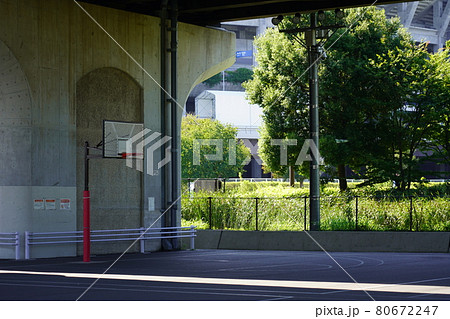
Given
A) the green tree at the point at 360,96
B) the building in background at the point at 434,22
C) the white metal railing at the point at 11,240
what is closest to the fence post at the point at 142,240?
the white metal railing at the point at 11,240

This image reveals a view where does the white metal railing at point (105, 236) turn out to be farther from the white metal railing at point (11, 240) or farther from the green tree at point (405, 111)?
the green tree at point (405, 111)

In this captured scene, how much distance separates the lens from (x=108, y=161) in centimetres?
2633

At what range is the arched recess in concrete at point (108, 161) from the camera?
2527 cm

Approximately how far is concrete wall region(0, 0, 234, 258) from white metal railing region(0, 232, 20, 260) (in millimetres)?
284

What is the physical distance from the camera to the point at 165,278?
16.9 meters

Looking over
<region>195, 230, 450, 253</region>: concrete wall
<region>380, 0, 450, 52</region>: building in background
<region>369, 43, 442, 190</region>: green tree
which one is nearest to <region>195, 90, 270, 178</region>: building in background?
<region>380, 0, 450, 52</region>: building in background

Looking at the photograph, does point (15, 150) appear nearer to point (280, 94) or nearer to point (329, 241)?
point (329, 241)

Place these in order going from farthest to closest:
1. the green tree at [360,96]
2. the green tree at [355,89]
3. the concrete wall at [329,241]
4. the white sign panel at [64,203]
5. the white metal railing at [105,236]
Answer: the green tree at [355,89] → the green tree at [360,96] → the concrete wall at [329,241] → the white sign panel at [64,203] → the white metal railing at [105,236]

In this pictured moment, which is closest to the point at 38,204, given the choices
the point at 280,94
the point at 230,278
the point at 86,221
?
the point at 86,221

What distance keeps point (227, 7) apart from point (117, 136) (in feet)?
22.2

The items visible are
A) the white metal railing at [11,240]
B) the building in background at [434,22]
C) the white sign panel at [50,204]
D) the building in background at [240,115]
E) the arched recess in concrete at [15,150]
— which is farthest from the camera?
the building in background at [240,115]

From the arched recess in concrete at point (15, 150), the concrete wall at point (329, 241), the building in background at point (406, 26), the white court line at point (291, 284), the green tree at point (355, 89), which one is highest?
the building in background at point (406, 26)

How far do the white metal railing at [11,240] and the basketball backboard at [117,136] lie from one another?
3.87m

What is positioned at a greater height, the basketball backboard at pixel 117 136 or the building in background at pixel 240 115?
the building in background at pixel 240 115
